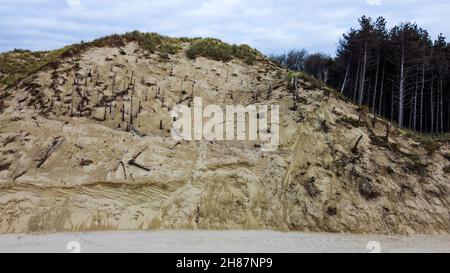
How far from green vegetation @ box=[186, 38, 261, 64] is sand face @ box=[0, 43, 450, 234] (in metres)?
4.16

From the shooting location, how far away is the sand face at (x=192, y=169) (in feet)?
63.5

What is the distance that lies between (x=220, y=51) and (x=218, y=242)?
15.5m

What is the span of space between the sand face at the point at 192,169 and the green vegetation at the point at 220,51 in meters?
4.16

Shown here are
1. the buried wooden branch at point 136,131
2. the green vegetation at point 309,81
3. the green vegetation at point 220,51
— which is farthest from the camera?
the green vegetation at point 220,51

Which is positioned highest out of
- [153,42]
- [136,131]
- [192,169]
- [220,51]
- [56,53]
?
[153,42]

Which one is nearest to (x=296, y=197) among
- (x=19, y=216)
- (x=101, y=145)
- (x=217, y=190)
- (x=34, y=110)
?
(x=217, y=190)

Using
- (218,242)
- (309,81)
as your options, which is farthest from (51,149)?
(309,81)

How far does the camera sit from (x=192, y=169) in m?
21.2

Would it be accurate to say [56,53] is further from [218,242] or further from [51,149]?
[218,242]

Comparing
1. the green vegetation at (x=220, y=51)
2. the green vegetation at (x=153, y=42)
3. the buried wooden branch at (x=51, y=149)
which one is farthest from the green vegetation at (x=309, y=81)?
the buried wooden branch at (x=51, y=149)

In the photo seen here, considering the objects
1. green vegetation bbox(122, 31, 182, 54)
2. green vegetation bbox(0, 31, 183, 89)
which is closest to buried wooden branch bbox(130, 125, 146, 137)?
green vegetation bbox(0, 31, 183, 89)

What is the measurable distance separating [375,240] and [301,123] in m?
7.18

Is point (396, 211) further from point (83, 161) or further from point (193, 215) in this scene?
point (83, 161)

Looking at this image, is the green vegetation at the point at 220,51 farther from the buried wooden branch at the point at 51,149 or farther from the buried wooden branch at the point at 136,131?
the buried wooden branch at the point at 51,149
